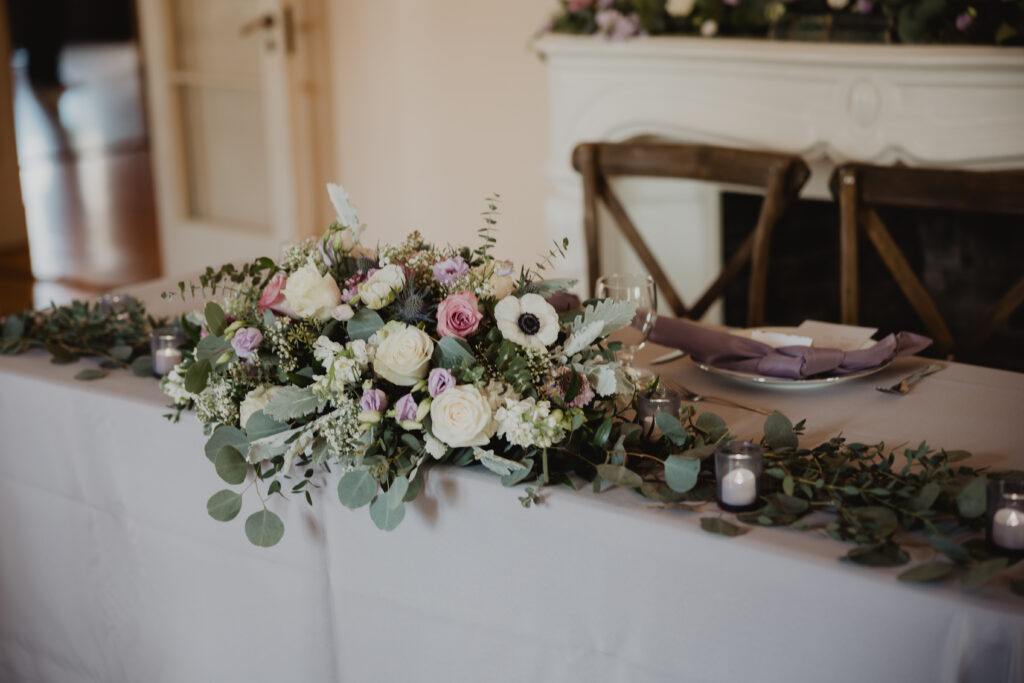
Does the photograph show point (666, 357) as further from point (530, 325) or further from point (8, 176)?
point (8, 176)

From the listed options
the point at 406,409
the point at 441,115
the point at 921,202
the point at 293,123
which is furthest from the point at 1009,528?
the point at 293,123

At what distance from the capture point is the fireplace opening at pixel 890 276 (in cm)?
270

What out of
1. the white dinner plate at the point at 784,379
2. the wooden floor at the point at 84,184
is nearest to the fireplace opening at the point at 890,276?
the white dinner plate at the point at 784,379

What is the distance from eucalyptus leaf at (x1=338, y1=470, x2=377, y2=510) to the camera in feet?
3.71

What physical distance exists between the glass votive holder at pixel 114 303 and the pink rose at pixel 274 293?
594mm

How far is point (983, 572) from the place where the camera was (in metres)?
0.91

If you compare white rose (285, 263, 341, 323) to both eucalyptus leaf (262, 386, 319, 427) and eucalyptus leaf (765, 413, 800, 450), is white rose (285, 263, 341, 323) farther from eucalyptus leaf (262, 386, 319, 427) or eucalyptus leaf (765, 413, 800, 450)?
eucalyptus leaf (765, 413, 800, 450)

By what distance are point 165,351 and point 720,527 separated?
2.73 ft

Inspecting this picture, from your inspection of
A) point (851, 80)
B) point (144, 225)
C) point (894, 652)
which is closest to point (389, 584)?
point (894, 652)

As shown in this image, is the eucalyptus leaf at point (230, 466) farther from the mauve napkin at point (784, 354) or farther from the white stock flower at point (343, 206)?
the mauve napkin at point (784, 354)

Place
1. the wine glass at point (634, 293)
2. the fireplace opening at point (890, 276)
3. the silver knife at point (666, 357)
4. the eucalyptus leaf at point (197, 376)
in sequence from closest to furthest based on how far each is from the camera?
the eucalyptus leaf at point (197, 376) < the wine glass at point (634, 293) < the silver knife at point (666, 357) < the fireplace opening at point (890, 276)

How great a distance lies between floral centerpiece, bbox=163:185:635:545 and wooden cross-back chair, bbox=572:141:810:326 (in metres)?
1.00

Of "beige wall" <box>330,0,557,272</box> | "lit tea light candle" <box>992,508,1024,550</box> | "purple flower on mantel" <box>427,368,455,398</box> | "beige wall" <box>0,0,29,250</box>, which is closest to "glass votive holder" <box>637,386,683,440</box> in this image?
"purple flower on mantel" <box>427,368,455,398</box>

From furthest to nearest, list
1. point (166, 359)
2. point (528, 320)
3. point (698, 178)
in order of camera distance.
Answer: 1. point (698, 178)
2. point (166, 359)
3. point (528, 320)
